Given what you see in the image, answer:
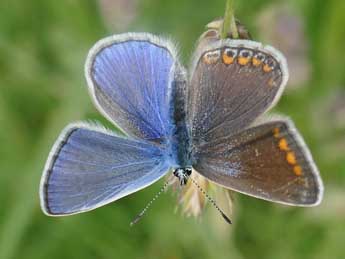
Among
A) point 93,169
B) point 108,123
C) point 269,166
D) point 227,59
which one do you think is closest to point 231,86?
point 227,59

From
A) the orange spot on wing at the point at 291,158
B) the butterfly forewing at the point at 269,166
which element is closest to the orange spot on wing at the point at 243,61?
the butterfly forewing at the point at 269,166

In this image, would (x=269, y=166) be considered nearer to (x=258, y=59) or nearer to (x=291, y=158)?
(x=291, y=158)

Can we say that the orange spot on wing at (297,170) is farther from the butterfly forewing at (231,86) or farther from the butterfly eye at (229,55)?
the butterfly eye at (229,55)

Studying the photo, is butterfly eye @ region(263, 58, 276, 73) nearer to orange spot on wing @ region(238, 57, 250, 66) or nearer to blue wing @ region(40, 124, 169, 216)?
orange spot on wing @ region(238, 57, 250, 66)

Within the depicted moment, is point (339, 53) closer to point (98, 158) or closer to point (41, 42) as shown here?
point (41, 42)

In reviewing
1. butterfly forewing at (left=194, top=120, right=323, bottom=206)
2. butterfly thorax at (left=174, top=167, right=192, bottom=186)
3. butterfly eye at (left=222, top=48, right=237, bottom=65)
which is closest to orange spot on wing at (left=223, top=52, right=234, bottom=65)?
butterfly eye at (left=222, top=48, right=237, bottom=65)

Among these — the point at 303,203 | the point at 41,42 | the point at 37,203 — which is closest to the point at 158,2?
the point at 41,42
